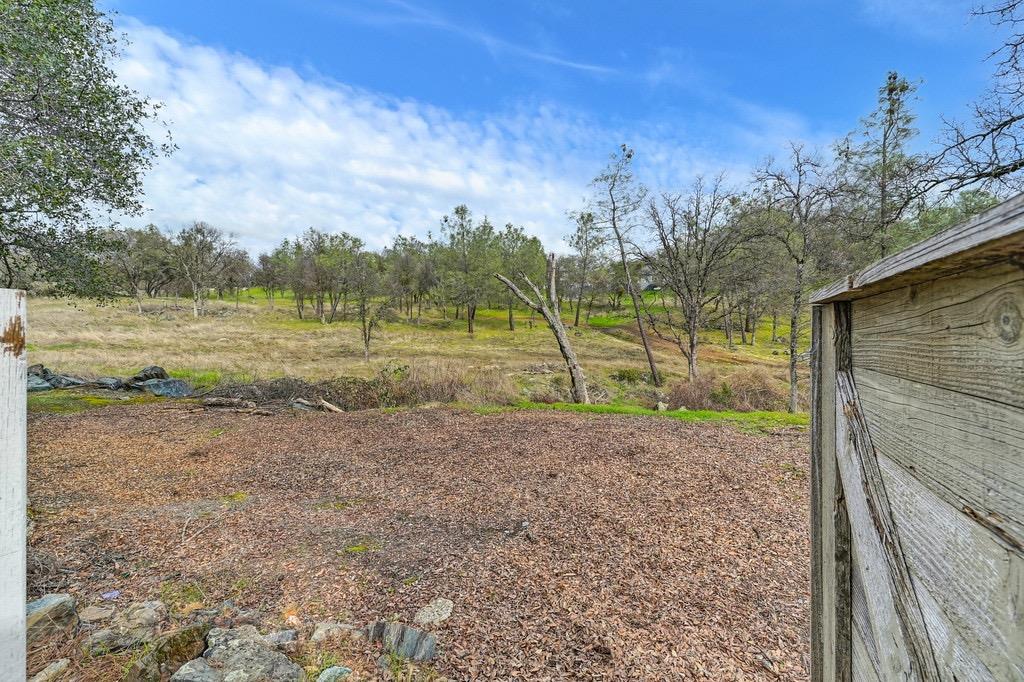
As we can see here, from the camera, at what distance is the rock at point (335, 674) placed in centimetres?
251

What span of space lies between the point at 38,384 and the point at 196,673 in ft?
47.6

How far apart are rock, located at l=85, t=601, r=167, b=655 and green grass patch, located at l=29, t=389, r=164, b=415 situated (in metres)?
9.28

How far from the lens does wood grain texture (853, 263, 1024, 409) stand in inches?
23.3

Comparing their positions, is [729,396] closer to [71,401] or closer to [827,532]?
[827,532]

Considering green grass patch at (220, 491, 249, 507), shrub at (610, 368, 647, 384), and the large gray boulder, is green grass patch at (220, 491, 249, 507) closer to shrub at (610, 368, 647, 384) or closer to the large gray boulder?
the large gray boulder

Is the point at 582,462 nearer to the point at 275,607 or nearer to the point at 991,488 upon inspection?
the point at 275,607

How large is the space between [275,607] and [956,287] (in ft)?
13.3

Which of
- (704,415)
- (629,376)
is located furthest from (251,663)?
(629,376)

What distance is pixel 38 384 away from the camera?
11.6m

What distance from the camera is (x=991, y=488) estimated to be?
0.67 meters

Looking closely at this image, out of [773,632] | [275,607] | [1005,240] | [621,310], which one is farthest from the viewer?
[621,310]

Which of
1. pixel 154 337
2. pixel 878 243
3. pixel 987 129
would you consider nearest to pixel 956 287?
pixel 987 129

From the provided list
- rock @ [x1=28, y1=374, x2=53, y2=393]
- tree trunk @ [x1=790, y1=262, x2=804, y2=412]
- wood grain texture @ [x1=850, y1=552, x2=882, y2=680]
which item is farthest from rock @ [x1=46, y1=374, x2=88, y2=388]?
tree trunk @ [x1=790, y1=262, x2=804, y2=412]

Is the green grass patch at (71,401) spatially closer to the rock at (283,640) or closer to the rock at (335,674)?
the rock at (283,640)
